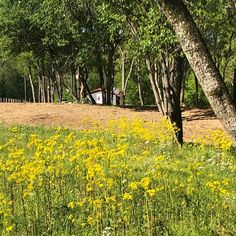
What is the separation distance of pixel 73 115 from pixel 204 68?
945 inches

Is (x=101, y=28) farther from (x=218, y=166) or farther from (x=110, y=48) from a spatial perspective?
(x=218, y=166)

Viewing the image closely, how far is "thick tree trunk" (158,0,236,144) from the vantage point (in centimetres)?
386

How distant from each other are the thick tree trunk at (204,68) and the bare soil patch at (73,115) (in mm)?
18042

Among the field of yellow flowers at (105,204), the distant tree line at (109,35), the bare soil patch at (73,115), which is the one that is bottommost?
the field of yellow flowers at (105,204)

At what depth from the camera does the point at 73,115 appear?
1086 inches

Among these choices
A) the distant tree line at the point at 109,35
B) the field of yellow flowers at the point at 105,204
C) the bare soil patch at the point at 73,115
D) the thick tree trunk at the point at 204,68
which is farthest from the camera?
the bare soil patch at the point at 73,115

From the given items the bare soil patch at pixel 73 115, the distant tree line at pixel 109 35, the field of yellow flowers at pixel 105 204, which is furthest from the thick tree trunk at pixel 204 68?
the bare soil patch at pixel 73 115

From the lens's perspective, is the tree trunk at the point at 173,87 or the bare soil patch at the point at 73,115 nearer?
the tree trunk at the point at 173,87

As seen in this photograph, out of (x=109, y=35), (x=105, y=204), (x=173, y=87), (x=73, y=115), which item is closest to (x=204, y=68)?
(x=105, y=204)

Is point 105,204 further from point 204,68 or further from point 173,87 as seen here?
point 173,87

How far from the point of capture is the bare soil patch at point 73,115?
82.0ft

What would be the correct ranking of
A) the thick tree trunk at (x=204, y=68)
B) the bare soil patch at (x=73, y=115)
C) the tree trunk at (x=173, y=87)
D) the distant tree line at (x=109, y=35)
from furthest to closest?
the bare soil patch at (x=73, y=115)
the distant tree line at (x=109, y=35)
the tree trunk at (x=173, y=87)
the thick tree trunk at (x=204, y=68)

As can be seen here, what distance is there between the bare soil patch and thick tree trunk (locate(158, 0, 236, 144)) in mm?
18042

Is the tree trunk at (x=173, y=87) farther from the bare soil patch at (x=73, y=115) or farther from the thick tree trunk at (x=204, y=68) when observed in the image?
the thick tree trunk at (x=204, y=68)
